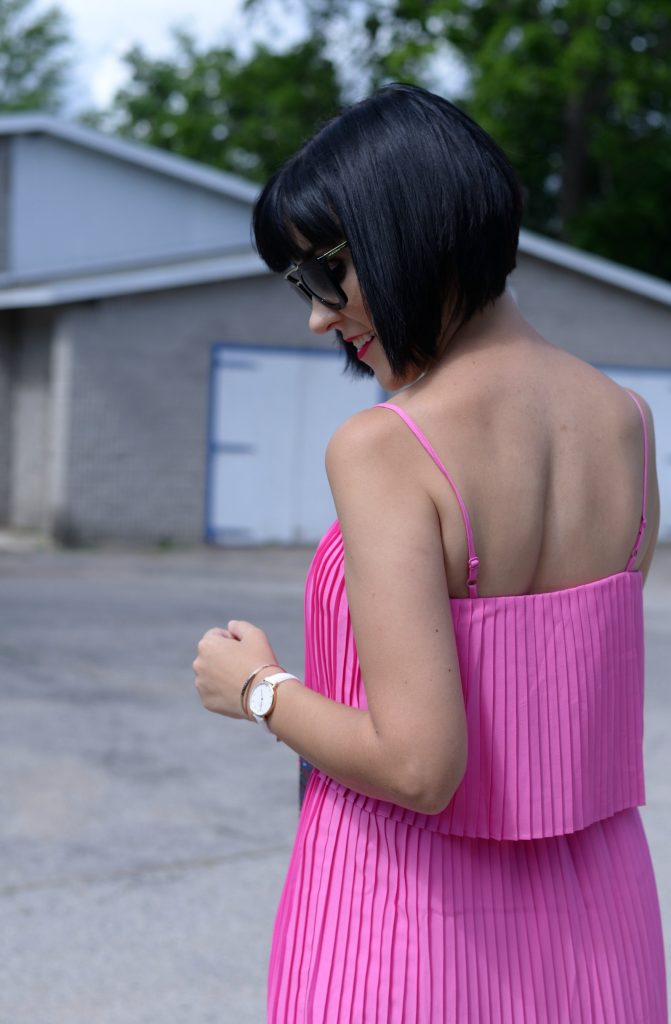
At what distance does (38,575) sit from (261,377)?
170 inches

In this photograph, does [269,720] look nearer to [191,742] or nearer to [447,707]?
[447,707]

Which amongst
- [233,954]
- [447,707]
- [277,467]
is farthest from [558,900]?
[277,467]

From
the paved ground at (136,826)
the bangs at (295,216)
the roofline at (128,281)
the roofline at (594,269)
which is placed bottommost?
the paved ground at (136,826)

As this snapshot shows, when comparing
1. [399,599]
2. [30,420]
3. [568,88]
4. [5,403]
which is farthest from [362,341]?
[568,88]

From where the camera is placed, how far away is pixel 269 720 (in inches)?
56.7

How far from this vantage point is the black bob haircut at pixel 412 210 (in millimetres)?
1315

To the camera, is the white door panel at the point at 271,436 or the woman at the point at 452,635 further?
the white door panel at the point at 271,436

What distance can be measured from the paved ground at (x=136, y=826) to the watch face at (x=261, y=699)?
2004 millimetres

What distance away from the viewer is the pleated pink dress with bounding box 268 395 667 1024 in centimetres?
137

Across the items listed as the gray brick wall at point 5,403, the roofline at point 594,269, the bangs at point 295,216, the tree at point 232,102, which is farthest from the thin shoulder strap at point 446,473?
the tree at point 232,102

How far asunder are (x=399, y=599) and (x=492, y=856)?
1.17ft

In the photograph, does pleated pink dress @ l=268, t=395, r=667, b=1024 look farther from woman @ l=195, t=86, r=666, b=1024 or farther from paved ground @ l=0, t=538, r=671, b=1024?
paved ground @ l=0, t=538, r=671, b=1024

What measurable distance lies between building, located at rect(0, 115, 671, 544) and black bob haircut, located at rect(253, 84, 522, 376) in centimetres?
1290

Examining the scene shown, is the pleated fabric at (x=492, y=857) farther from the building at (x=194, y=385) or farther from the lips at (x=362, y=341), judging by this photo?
the building at (x=194, y=385)
